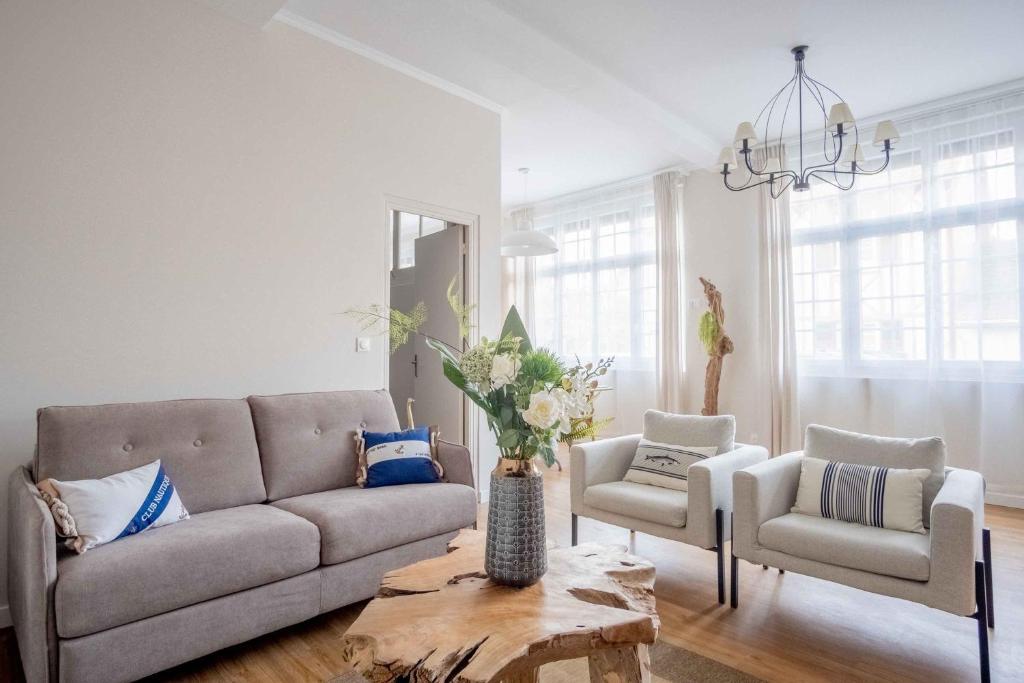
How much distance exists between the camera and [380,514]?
251 cm

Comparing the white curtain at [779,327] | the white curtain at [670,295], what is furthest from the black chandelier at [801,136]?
the white curtain at [670,295]

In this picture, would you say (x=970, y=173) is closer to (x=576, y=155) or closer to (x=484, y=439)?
(x=576, y=155)

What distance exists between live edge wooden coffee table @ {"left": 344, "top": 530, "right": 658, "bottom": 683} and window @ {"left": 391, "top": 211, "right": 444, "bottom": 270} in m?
4.58

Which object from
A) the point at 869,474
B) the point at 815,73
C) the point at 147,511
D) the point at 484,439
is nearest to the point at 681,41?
the point at 815,73

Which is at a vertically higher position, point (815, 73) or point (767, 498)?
point (815, 73)

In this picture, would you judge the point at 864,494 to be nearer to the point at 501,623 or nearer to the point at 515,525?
the point at 515,525

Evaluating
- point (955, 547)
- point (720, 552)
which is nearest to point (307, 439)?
point (720, 552)

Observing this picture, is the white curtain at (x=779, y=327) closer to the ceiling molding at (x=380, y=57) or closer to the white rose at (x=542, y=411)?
the ceiling molding at (x=380, y=57)

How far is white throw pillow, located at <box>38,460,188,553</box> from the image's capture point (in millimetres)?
1945

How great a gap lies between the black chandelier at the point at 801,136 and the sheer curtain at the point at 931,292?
1.20ft

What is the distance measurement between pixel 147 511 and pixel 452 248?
294 cm

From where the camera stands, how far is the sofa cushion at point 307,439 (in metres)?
2.76

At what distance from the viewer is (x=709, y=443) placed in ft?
10.1

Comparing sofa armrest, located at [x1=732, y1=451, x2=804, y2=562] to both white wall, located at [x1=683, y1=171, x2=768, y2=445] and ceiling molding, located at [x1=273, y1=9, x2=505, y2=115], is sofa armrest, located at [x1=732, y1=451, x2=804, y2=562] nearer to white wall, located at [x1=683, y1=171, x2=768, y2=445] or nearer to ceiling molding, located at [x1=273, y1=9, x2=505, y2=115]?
white wall, located at [x1=683, y1=171, x2=768, y2=445]
